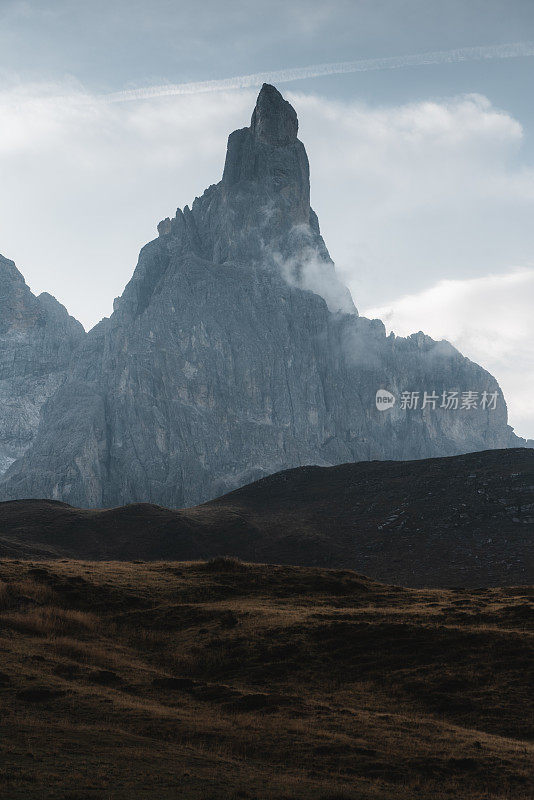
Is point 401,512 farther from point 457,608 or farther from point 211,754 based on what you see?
point 211,754

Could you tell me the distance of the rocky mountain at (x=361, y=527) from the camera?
86.8 m

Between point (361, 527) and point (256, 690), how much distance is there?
269ft

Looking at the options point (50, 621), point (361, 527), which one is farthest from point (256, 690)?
point (361, 527)

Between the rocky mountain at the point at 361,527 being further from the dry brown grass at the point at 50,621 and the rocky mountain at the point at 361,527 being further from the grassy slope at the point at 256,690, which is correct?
the dry brown grass at the point at 50,621

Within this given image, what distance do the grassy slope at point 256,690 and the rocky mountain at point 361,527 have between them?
143 feet

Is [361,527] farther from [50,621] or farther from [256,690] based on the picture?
[256,690]

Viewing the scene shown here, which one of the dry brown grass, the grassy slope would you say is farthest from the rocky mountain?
the dry brown grass

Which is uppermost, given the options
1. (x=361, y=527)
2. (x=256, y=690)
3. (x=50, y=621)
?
(x=361, y=527)

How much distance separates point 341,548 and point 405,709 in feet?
253

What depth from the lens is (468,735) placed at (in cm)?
2041

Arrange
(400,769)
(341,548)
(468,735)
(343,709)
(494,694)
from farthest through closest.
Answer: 1. (341,548)
2. (494,694)
3. (343,709)
4. (468,735)
5. (400,769)

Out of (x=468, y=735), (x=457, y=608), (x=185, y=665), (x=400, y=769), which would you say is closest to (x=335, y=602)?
(x=457, y=608)

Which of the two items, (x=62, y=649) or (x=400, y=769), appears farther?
(x=62, y=649)

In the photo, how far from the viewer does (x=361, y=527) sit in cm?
10644
